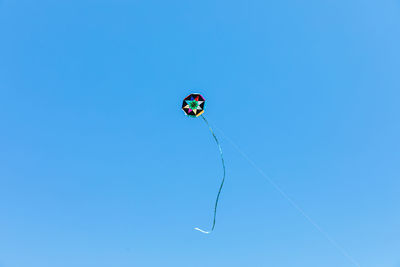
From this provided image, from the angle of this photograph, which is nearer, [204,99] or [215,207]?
[204,99]

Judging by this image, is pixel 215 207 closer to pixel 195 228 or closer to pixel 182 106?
pixel 195 228

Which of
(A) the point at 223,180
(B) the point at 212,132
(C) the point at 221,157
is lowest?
(A) the point at 223,180

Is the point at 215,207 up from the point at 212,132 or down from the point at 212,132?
down

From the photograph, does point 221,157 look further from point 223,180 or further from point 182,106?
point 182,106

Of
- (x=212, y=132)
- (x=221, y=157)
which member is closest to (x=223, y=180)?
(x=221, y=157)

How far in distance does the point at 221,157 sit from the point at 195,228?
2990 millimetres

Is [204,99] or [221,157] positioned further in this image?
[221,157]

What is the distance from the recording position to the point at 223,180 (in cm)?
879

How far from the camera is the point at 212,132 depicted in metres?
8.48

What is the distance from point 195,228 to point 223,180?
219cm

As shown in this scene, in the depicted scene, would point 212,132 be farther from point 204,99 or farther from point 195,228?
point 195,228

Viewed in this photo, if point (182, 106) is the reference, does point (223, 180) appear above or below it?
below

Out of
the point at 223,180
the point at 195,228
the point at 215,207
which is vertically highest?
the point at 223,180

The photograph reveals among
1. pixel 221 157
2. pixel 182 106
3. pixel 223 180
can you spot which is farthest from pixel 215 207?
pixel 182 106
